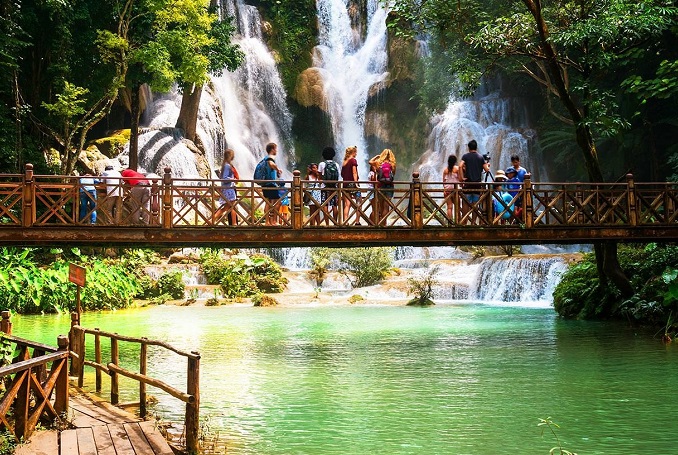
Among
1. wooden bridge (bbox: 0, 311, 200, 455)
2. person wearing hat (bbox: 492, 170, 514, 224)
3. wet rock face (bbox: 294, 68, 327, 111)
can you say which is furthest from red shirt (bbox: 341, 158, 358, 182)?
wet rock face (bbox: 294, 68, 327, 111)

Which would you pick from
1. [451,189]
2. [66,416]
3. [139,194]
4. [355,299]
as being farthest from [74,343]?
[355,299]

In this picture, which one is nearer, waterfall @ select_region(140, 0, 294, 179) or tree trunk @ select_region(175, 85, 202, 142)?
tree trunk @ select_region(175, 85, 202, 142)

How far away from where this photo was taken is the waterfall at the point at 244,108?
123 feet

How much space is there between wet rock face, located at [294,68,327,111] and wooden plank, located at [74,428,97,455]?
3563 cm

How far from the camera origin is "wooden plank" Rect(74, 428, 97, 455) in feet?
23.7

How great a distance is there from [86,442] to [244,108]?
113ft

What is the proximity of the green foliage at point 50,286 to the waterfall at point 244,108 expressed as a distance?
1202 centimetres

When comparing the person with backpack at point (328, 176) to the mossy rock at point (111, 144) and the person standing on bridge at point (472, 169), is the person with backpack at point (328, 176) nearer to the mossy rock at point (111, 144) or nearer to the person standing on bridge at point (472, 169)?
the person standing on bridge at point (472, 169)

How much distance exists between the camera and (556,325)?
19.9 metres

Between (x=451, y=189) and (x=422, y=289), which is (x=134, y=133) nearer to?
(x=422, y=289)

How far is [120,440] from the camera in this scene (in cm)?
765

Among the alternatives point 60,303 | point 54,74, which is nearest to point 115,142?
point 54,74

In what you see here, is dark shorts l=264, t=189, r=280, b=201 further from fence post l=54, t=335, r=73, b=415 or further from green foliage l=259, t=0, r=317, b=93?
green foliage l=259, t=0, r=317, b=93

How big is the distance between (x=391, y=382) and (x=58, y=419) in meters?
5.48
